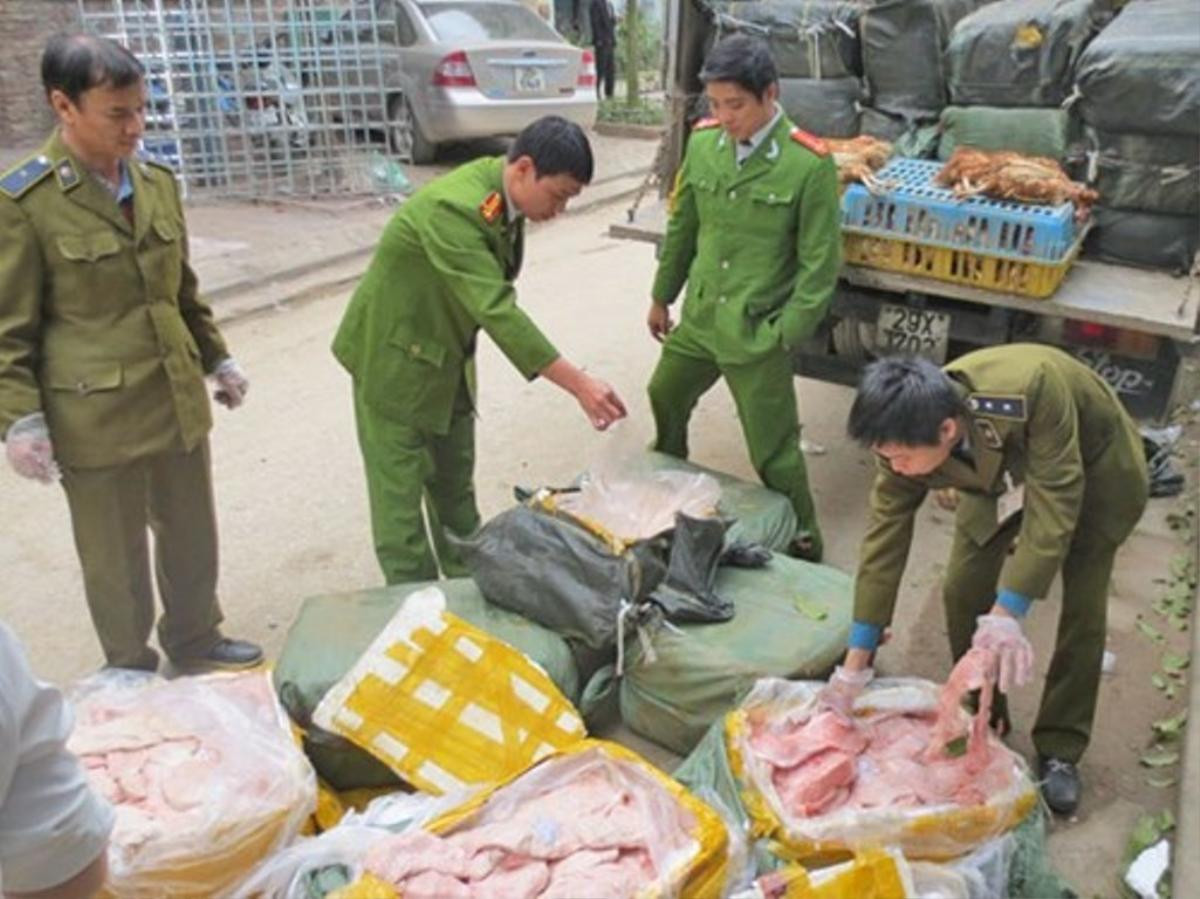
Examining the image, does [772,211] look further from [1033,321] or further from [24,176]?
[24,176]

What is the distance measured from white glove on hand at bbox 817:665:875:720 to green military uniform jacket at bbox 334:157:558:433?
104cm

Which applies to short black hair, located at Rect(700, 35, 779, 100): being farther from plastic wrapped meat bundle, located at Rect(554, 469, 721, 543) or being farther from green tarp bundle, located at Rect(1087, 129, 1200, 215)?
green tarp bundle, located at Rect(1087, 129, 1200, 215)

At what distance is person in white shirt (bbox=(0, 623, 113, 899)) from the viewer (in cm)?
108

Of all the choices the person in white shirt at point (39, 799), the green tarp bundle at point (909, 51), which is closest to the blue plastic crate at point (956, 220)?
the green tarp bundle at point (909, 51)

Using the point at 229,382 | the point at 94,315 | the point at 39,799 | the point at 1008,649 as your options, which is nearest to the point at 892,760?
the point at 1008,649

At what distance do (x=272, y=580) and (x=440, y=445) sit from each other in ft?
2.75

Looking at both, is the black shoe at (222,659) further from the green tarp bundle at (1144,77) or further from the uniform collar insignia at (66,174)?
the green tarp bundle at (1144,77)

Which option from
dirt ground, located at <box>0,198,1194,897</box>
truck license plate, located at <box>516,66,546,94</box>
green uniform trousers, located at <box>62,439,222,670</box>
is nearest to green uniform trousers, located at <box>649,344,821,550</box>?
dirt ground, located at <box>0,198,1194,897</box>

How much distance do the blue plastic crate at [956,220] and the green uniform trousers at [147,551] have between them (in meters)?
2.23

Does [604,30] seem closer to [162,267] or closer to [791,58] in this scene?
[791,58]

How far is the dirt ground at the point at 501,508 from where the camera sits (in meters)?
3.02

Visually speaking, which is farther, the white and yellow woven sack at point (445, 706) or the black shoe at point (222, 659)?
the black shoe at point (222, 659)

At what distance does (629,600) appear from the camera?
2723 millimetres

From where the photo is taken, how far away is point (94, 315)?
2.52 m
